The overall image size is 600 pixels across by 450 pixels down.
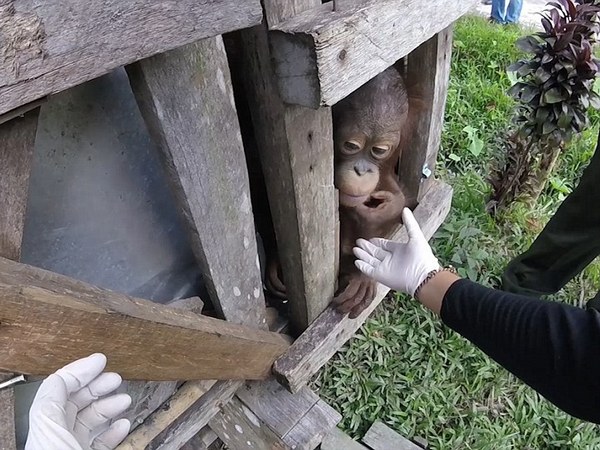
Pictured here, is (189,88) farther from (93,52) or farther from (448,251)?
(448,251)

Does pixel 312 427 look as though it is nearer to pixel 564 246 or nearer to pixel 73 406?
pixel 73 406

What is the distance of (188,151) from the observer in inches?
45.1

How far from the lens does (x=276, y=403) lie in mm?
1897

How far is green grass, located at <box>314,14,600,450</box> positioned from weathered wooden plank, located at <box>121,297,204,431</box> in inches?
31.8

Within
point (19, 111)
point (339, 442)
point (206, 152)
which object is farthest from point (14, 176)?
point (339, 442)

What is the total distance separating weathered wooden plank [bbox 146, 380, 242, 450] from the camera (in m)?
1.71

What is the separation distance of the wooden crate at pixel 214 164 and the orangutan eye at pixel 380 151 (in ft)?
0.72

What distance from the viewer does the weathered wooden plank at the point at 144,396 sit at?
5.13 ft

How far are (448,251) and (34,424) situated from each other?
6.69 feet

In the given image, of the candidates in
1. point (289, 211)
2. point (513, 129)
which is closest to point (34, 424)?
point (289, 211)

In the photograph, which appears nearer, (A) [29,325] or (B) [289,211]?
(A) [29,325]

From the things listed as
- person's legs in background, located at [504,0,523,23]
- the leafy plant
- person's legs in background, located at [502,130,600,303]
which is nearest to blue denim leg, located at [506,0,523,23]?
person's legs in background, located at [504,0,523,23]

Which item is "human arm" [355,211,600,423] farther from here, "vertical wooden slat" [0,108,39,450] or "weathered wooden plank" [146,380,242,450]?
"vertical wooden slat" [0,108,39,450]

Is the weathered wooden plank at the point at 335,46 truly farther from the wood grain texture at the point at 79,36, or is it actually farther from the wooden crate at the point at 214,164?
the wood grain texture at the point at 79,36
